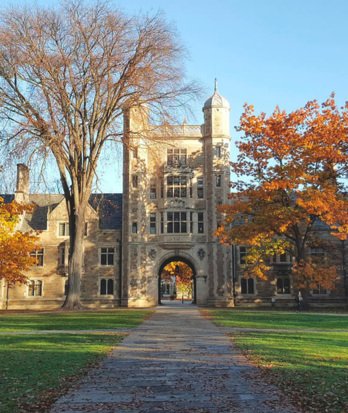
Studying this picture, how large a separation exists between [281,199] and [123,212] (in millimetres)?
13716

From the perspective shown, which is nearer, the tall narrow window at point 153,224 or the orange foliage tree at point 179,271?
the tall narrow window at point 153,224

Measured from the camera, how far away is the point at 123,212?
38750 mm

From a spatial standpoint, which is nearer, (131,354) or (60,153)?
(131,354)

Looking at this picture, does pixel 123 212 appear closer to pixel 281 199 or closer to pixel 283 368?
pixel 281 199

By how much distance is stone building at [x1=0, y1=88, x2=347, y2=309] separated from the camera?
124 feet

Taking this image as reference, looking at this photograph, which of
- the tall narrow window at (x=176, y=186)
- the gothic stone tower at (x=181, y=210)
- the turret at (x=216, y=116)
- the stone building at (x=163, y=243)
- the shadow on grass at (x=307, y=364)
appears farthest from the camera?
the turret at (x=216, y=116)

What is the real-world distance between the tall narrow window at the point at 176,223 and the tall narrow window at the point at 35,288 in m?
11.7

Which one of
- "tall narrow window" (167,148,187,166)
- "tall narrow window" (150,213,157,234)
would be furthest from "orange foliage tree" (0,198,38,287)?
"tall narrow window" (167,148,187,166)

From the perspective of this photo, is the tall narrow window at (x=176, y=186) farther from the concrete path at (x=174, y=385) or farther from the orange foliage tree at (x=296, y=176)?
the concrete path at (x=174, y=385)

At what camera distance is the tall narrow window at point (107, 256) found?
39.1 metres

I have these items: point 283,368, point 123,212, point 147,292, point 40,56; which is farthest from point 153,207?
point 283,368

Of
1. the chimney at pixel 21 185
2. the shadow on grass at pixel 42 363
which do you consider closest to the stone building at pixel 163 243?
the chimney at pixel 21 185

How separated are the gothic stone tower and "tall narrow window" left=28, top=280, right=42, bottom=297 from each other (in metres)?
7.40

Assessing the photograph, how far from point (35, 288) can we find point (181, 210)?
1374 centimetres
